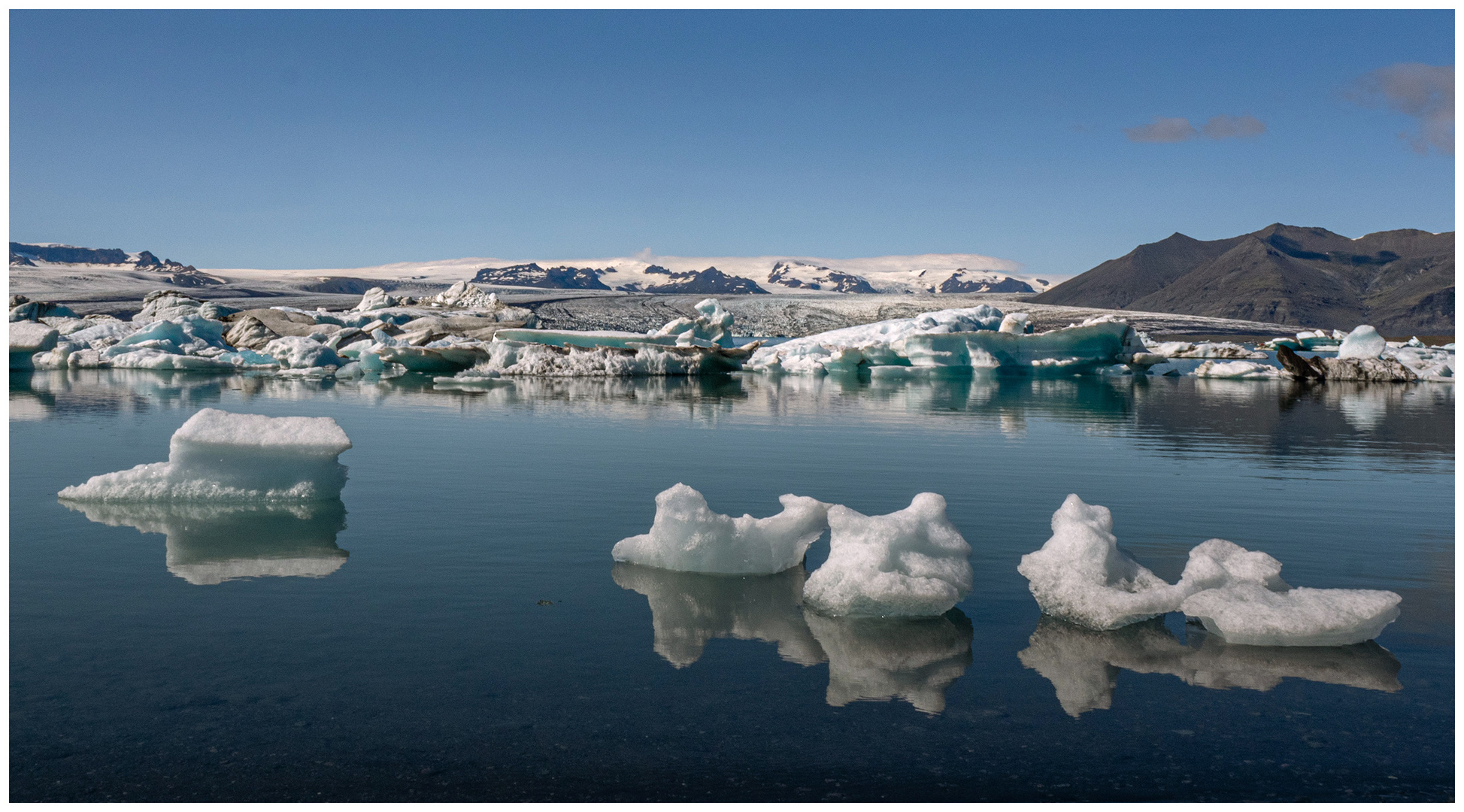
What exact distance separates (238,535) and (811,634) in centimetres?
382

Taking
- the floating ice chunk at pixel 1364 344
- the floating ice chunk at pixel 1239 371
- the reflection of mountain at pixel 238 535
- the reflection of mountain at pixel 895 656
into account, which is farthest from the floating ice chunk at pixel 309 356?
the floating ice chunk at pixel 1364 344

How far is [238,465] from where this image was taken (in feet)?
23.1

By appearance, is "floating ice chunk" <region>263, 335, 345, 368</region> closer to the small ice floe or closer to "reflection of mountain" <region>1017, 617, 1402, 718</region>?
"reflection of mountain" <region>1017, 617, 1402, 718</region>

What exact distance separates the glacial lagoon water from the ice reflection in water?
2 centimetres

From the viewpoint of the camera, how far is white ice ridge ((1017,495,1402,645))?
4195mm

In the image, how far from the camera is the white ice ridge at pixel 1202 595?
165 inches

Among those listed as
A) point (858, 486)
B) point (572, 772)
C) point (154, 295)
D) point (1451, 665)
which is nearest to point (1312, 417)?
point (858, 486)

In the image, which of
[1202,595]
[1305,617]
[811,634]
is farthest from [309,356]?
[1305,617]

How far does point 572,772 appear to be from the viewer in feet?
9.99

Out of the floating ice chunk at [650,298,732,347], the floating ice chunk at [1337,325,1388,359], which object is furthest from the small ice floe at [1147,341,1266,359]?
the floating ice chunk at [650,298,732,347]

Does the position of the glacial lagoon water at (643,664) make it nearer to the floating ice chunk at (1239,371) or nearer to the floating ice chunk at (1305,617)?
the floating ice chunk at (1305,617)

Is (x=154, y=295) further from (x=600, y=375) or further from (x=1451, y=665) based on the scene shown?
(x=1451, y=665)

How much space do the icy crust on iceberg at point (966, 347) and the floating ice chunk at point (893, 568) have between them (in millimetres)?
26299

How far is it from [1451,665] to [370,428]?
12.2m
